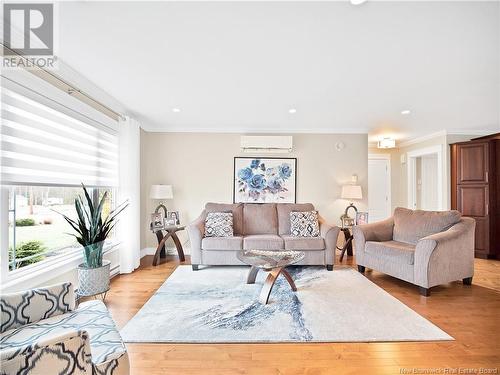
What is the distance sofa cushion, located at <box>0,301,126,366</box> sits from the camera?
123cm

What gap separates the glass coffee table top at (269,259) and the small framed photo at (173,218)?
6.00 ft

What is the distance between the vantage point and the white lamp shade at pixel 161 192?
14.3 ft

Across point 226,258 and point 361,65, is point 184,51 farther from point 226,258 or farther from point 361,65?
point 226,258

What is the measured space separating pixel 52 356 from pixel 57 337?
0.06m

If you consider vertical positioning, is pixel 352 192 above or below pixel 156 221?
above

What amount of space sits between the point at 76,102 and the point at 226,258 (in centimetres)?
264

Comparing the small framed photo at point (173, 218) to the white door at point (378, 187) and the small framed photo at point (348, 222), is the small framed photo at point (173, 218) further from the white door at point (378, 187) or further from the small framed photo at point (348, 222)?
the white door at point (378, 187)

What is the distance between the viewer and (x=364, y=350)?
1900 millimetres

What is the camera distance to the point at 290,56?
88.4 inches

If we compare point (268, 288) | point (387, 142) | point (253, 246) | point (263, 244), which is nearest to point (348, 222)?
point (263, 244)

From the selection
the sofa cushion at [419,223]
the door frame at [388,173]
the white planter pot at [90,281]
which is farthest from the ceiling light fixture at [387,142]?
the white planter pot at [90,281]

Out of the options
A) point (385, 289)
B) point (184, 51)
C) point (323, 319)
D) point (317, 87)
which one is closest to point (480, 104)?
point (317, 87)

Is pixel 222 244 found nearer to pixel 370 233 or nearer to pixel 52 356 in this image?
pixel 370 233

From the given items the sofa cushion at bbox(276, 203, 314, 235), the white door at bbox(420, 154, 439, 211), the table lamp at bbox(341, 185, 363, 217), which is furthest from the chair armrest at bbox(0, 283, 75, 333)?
the white door at bbox(420, 154, 439, 211)
